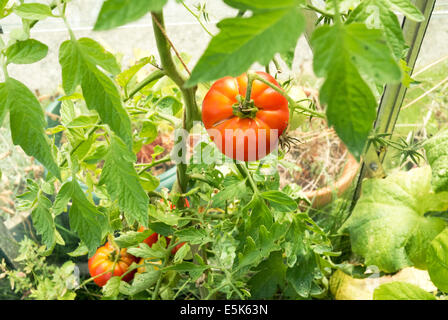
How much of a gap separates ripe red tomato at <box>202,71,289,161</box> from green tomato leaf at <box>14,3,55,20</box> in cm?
19

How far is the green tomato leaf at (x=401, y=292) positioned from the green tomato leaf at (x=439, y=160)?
17 centimetres

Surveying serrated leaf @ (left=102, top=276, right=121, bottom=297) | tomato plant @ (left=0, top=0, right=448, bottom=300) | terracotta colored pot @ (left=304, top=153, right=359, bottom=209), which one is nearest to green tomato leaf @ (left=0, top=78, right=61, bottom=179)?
tomato plant @ (left=0, top=0, right=448, bottom=300)

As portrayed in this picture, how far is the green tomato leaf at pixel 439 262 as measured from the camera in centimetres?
52

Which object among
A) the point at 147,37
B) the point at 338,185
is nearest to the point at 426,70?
the point at 338,185

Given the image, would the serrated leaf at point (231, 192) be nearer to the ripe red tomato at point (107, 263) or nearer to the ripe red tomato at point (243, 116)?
the ripe red tomato at point (243, 116)

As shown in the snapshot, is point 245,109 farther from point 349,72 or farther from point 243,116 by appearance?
point 349,72

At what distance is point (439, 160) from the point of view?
24.7 inches

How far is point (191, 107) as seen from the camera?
47 cm

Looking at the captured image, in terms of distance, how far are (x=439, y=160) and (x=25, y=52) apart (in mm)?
600

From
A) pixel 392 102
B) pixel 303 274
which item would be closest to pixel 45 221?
pixel 303 274

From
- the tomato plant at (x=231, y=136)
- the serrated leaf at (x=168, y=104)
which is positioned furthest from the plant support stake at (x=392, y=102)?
the serrated leaf at (x=168, y=104)

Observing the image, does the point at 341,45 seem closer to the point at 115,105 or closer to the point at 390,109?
the point at 115,105

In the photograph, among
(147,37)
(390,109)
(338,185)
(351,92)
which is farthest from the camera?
(147,37)
